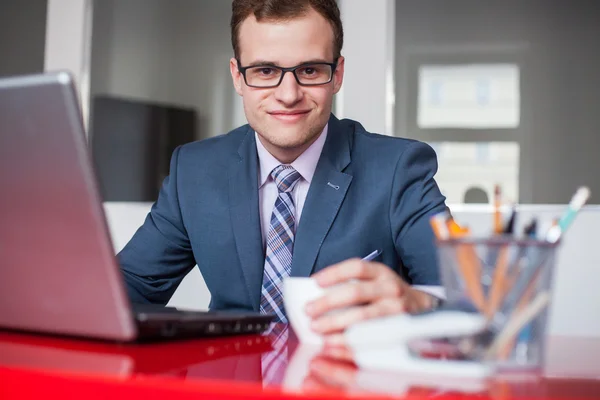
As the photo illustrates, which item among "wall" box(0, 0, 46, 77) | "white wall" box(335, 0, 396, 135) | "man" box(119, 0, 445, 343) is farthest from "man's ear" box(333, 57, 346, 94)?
"wall" box(0, 0, 46, 77)

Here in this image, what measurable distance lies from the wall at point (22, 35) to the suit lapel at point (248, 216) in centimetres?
196

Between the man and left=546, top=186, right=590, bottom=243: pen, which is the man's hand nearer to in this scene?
left=546, top=186, right=590, bottom=243: pen

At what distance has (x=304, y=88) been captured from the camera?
1.73m

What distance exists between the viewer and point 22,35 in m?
3.35

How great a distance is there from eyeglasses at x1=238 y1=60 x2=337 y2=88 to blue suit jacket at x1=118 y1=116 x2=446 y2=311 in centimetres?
15

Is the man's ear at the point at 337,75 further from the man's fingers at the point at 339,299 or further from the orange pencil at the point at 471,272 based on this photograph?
the orange pencil at the point at 471,272

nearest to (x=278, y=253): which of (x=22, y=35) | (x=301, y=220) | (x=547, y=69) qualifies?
(x=301, y=220)

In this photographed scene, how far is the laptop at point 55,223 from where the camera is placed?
2.12 ft

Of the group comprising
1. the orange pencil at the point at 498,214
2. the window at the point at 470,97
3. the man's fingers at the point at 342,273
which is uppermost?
the window at the point at 470,97

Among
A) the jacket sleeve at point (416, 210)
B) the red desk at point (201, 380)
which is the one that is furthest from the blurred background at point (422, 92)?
the red desk at point (201, 380)

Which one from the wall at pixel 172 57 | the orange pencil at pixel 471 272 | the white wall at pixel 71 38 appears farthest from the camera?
the white wall at pixel 71 38

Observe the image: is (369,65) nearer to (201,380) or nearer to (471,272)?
(471,272)

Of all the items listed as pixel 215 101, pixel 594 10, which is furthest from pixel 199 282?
pixel 594 10

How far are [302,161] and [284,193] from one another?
11 cm
